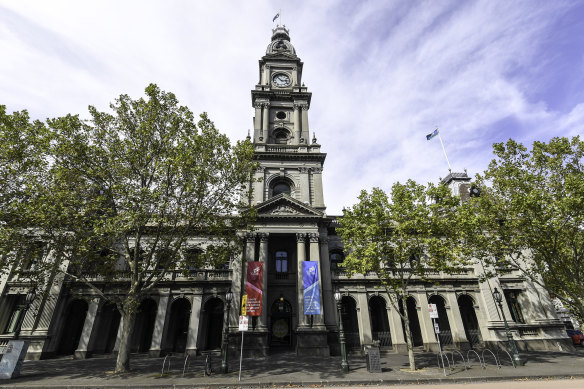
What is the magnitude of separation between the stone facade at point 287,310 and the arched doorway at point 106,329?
8 cm

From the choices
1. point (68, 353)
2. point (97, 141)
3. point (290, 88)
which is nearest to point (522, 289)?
point (290, 88)

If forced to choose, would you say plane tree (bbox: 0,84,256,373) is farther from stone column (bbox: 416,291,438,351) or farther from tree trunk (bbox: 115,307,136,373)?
stone column (bbox: 416,291,438,351)

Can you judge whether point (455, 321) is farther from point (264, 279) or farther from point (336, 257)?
point (264, 279)

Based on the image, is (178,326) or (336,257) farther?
(336,257)

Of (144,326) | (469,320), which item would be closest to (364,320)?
(469,320)

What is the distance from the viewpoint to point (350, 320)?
26.0 meters

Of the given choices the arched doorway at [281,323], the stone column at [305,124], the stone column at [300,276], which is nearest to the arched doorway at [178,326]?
the arched doorway at [281,323]

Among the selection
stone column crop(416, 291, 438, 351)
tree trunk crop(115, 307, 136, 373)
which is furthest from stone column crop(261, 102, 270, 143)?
stone column crop(416, 291, 438, 351)

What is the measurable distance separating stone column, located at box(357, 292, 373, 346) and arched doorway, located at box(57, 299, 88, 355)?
82.1 feet

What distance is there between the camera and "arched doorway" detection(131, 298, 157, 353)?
960 inches

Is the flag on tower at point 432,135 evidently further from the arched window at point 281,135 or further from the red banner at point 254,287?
the red banner at point 254,287

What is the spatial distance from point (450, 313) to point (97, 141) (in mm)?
31082

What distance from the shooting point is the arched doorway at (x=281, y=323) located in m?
24.6

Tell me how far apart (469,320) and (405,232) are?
685 inches
